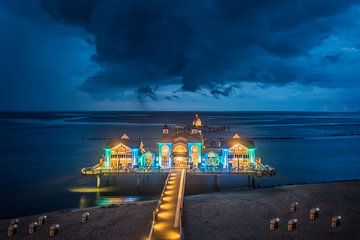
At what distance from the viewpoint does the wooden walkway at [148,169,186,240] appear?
1908 centimetres

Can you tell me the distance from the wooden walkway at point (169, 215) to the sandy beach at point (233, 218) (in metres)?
1.41

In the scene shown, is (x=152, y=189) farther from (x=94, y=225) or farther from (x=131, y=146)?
(x=94, y=225)

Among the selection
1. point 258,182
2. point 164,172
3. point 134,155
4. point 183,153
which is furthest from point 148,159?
point 258,182

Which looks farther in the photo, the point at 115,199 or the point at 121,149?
the point at 121,149

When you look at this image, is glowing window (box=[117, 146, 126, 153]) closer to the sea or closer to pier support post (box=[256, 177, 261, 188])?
the sea

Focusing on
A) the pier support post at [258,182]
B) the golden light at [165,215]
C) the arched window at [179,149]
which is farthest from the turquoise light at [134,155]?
the golden light at [165,215]

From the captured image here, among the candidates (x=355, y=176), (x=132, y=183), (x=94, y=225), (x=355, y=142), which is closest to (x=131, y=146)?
(x=132, y=183)

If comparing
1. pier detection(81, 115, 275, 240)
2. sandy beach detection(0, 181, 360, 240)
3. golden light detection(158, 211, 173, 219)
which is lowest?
sandy beach detection(0, 181, 360, 240)

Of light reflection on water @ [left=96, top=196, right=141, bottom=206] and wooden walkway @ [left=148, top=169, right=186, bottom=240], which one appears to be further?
light reflection on water @ [left=96, top=196, right=141, bottom=206]

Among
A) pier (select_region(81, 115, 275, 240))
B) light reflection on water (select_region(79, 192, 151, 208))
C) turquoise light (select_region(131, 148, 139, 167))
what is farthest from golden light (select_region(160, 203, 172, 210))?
turquoise light (select_region(131, 148, 139, 167))

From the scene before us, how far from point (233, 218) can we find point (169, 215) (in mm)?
5354

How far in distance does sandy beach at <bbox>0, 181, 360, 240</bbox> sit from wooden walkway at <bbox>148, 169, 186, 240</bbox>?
4.63 feet

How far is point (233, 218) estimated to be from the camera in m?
24.6

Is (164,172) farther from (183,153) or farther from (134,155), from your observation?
(134,155)
